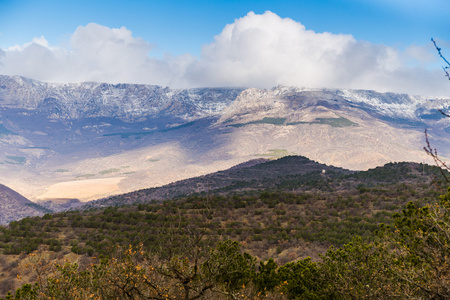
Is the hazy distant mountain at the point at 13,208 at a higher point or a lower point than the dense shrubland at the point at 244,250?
A: higher

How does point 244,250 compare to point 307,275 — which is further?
point 244,250

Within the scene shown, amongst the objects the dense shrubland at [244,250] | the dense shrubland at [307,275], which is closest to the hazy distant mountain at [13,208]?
the dense shrubland at [244,250]

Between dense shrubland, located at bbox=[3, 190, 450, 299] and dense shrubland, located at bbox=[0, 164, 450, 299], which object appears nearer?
dense shrubland, located at bbox=[3, 190, 450, 299]

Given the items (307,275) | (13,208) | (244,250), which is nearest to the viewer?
(307,275)

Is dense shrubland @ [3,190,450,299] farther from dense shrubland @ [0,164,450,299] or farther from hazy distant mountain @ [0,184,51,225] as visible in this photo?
hazy distant mountain @ [0,184,51,225]

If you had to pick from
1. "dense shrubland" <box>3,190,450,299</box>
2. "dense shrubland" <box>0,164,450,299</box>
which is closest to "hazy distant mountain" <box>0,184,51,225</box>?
"dense shrubland" <box>0,164,450,299</box>

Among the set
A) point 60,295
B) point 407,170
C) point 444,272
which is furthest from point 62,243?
point 407,170

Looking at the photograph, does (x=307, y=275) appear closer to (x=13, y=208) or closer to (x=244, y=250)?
(x=244, y=250)

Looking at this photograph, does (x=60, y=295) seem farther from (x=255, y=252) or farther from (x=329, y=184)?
(x=329, y=184)

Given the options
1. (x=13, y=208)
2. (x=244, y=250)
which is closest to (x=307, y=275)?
(x=244, y=250)

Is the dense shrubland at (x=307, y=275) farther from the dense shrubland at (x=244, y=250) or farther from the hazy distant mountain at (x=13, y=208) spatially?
the hazy distant mountain at (x=13, y=208)

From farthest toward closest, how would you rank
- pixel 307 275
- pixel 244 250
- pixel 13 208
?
pixel 13 208 < pixel 244 250 < pixel 307 275

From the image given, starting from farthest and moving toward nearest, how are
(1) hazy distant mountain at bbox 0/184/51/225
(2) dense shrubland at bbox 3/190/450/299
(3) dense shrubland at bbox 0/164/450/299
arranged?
(1) hazy distant mountain at bbox 0/184/51/225 → (3) dense shrubland at bbox 0/164/450/299 → (2) dense shrubland at bbox 3/190/450/299

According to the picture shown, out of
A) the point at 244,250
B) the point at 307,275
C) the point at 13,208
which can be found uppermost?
the point at 13,208
